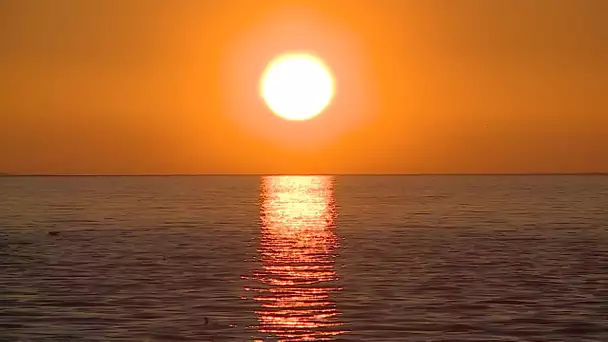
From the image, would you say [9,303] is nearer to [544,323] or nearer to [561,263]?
[544,323]

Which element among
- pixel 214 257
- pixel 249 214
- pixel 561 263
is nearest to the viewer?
pixel 561 263

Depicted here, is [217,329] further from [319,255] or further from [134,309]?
[319,255]

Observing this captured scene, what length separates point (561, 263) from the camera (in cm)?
5409

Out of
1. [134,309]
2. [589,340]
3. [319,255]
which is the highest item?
[319,255]

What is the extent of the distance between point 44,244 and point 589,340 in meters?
46.2

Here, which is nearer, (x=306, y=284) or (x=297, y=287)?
(x=297, y=287)

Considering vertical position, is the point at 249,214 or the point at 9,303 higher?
the point at 249,214

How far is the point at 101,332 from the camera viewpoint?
3272 cm

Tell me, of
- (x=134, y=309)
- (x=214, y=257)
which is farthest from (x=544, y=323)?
(x=214, y=257)

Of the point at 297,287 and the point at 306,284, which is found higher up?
the point at 306,284

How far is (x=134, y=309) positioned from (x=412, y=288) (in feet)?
40.9

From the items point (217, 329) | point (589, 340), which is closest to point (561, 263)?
point (589, 340)

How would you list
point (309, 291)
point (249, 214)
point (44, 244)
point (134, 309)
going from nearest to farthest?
1. point (134, 309)
2. point (309, 291)
3. point (44, 244)
4. point (249, 214)

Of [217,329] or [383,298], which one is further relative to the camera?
[383,298]
